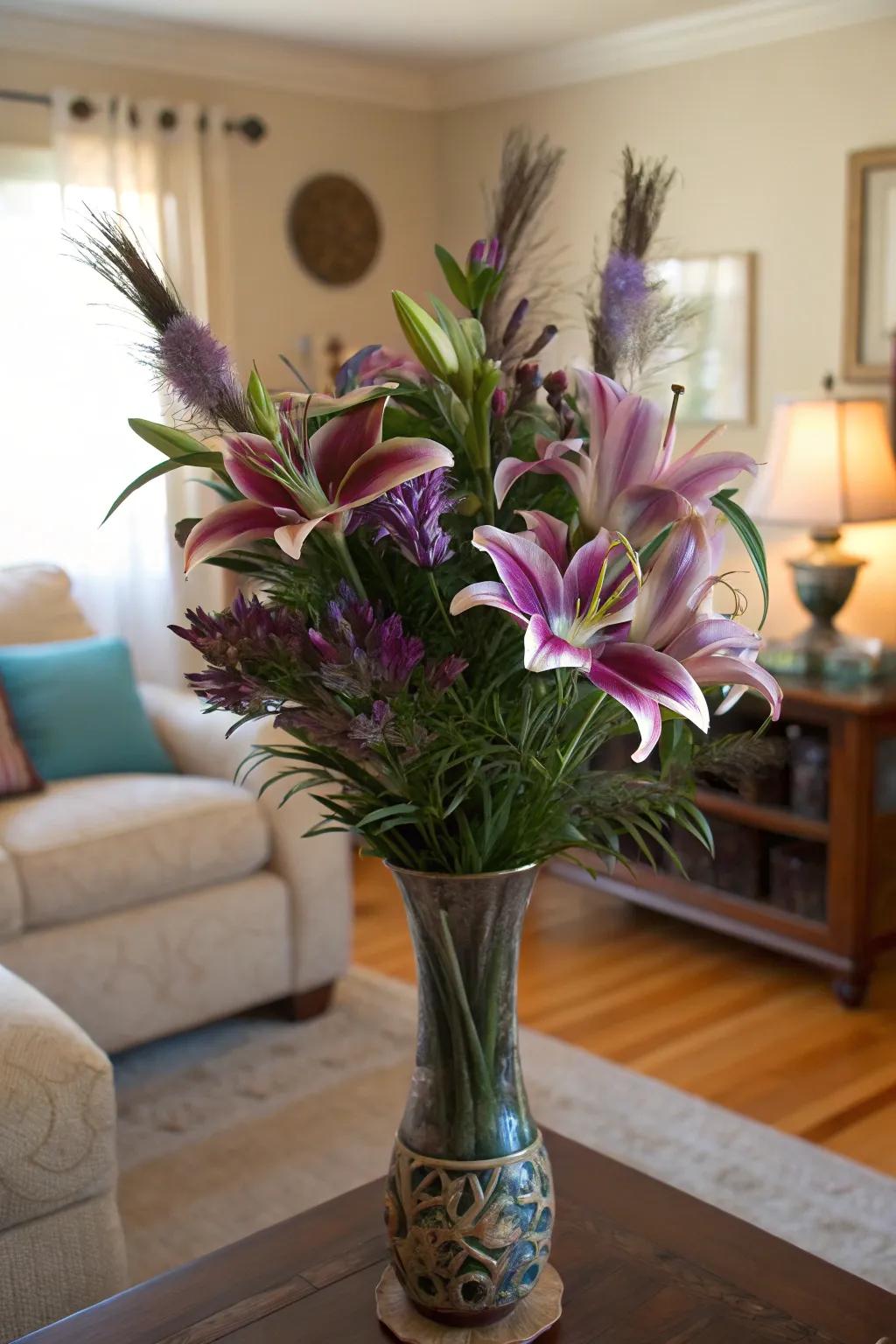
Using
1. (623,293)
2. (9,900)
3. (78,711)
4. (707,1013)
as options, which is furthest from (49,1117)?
(707,1013)

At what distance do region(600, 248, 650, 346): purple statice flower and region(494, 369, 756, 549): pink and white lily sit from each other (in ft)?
0.15

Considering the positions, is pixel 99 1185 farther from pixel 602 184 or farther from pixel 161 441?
pixel 602 184

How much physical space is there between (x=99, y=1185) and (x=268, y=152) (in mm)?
3521

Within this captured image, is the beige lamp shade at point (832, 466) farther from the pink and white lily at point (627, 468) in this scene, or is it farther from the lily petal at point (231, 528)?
the lily petal at point (231, 528)

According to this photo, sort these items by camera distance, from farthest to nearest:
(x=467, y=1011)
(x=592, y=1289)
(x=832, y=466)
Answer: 1. (x=832, y=466)
2. (x=592, y=1289)
3. (x=467, y=1011)

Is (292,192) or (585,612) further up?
(292,192)

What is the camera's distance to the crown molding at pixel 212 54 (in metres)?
3.79

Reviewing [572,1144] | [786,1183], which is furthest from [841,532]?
[572,1144]

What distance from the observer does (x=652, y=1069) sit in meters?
2.81

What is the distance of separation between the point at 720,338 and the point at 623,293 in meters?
3.03

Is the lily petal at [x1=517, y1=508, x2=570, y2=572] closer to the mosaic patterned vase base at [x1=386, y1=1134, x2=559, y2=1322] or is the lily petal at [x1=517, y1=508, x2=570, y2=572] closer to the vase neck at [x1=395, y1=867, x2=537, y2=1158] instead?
the vase neck at [x1=395, y1=867, x2=537, y2=1158]

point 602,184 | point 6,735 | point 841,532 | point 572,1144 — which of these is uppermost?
point 602,184

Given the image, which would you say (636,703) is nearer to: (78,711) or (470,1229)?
(470,1229)

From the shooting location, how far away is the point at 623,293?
1.02 metres
